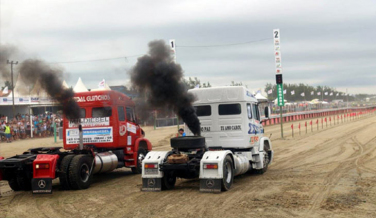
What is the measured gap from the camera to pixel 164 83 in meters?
12.0

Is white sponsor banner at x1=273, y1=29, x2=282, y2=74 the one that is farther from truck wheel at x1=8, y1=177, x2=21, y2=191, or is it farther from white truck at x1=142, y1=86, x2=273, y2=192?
truck wheel at x1=8, y1=177, x2=21, y2=191

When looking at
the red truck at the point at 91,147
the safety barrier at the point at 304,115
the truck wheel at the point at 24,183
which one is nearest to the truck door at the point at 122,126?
the red truck at the point at 91,147

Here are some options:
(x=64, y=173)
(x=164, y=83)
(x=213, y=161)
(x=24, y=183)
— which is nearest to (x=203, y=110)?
(x=164, y=83)

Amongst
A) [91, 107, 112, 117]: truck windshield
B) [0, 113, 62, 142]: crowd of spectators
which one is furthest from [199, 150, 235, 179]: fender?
[0, 113, 62, 142]: crowd of spectators

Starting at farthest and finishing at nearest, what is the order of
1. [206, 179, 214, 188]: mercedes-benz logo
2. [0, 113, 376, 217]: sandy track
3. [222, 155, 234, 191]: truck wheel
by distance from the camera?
[222, 155, 234, 191]: truck wheel → [206, 179, 214, 188]: mercedes-benz logo → [0, 113, 376, 217]: sandy track

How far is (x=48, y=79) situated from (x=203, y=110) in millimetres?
4848

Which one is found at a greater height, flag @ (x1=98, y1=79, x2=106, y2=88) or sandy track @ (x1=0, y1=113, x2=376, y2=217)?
flag @ (x1=98, y1=79, x2=106, y2=88)

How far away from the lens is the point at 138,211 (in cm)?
851

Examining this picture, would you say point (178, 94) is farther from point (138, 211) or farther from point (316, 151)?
point (316, 151)

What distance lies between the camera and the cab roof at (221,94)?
41.7 ft

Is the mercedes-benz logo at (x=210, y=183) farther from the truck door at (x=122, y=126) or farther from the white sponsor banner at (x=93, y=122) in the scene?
the white sponsor banner at (x=93, y=122)

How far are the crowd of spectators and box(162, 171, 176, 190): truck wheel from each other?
74.9ft

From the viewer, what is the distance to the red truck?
35.9 ft

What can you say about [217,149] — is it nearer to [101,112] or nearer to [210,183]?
[210,183]
